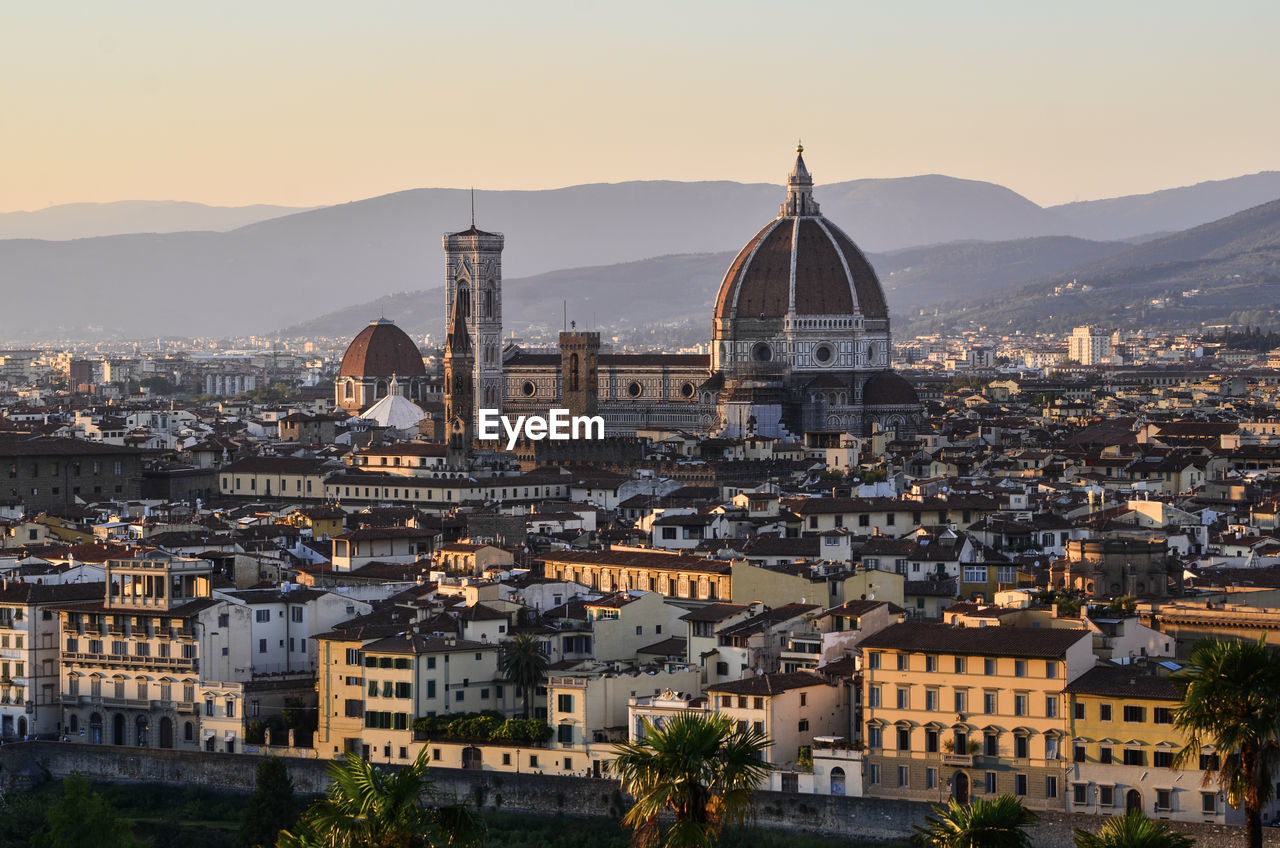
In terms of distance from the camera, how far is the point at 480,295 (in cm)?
15000

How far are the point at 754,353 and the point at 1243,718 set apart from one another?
115641 mm

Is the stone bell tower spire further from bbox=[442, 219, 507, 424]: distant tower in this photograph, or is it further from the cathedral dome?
bbox=[442, 219, 507, 424]: distant tower

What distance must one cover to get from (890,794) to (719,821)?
55.7ft

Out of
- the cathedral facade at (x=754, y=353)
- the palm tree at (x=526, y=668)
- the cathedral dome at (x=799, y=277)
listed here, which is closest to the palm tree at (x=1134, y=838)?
the palm tree at (x=526, y=668)

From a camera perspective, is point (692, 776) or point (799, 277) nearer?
point (692, 776)

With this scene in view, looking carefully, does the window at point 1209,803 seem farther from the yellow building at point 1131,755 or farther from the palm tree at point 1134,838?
the palm tree at point 1134,838

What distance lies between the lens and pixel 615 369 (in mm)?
153125

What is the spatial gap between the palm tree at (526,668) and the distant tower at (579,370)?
88.1 m

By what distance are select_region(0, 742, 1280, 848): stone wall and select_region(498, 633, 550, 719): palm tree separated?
2.74m

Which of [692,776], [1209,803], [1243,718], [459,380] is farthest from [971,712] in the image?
[459,380]

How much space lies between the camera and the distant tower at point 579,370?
139 metres

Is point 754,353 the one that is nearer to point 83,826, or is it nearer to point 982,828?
point 83,826

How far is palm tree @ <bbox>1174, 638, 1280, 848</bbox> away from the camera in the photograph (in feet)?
110

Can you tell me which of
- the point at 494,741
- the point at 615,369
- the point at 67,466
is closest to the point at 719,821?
the point at 494,741
